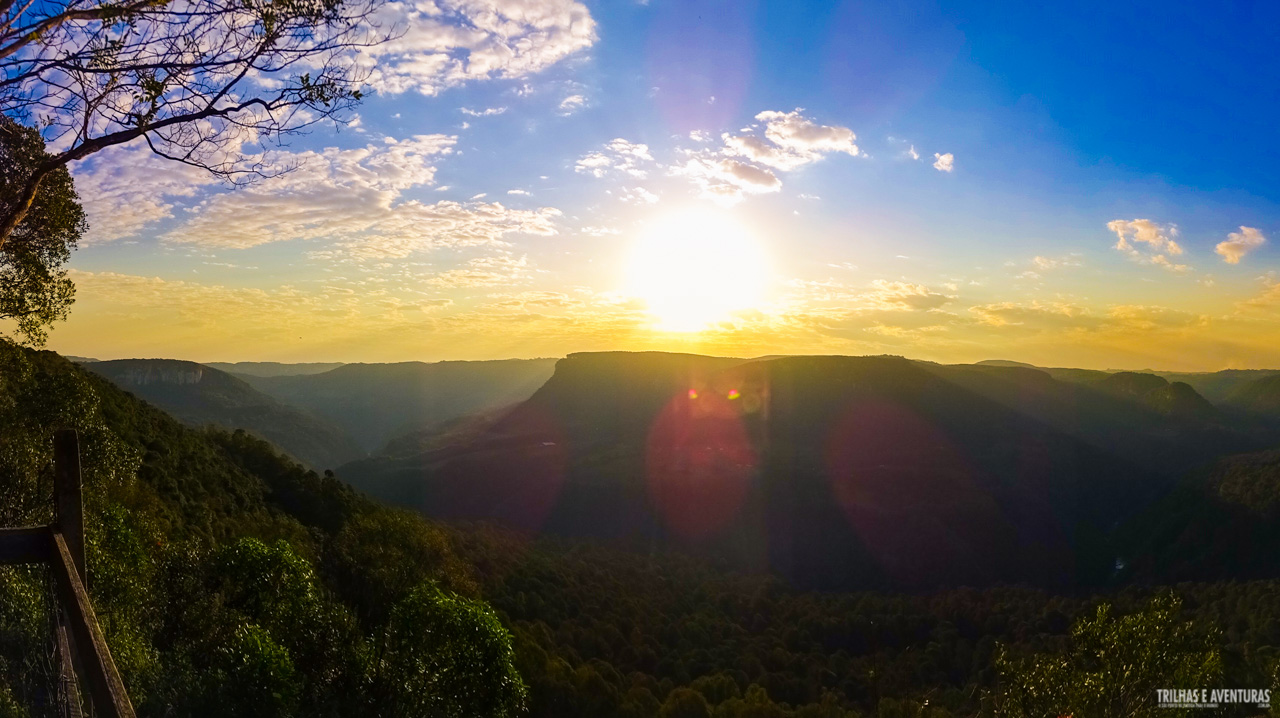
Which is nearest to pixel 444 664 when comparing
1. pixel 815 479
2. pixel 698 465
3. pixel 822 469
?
pixel 815 479

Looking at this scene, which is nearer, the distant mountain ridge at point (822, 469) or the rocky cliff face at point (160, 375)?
the distant mountain ridge at point (822, 469)

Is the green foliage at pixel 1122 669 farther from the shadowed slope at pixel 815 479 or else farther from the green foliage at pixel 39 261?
the shadowed slope at pixel 815 479

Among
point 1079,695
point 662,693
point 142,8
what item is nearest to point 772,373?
point 662,693

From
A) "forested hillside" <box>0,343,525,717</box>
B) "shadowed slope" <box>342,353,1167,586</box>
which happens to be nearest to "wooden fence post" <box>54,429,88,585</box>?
"forested hillside" <box>0,343,525,717</box>

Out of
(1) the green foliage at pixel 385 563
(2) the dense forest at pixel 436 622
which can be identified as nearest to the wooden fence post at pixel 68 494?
(2) the dense forest at pixel 436 622

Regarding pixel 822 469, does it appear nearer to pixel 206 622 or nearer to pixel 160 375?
pixel 206 622
